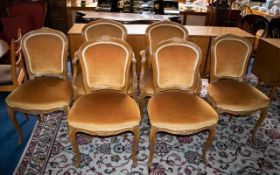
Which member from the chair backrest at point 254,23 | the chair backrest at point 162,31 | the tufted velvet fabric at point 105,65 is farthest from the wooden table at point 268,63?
the tufted velvet fabric at point 105,65

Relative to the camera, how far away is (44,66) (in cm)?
205

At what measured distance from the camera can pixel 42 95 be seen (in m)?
1.81

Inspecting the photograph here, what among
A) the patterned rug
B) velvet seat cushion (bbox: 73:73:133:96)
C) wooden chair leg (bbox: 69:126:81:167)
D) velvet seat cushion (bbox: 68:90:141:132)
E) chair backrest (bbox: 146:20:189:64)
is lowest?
the patterned rug

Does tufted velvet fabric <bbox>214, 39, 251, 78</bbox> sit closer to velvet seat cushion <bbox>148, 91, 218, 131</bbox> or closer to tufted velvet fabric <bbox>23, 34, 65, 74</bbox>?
velvet seat cushion <bbox>148, 91, 218, 131</bbox>

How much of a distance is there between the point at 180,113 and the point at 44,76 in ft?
4.41

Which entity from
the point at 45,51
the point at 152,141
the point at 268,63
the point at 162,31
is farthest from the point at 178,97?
the point at 268,63

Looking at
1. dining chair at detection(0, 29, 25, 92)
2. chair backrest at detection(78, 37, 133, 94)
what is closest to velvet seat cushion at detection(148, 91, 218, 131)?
chair backrest at detection(78, 37, 133, 94)

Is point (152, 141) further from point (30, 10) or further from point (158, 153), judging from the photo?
point (30, 10)

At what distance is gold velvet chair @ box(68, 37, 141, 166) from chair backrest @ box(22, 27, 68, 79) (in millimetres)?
386

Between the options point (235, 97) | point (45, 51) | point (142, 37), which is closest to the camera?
point (235, 97)

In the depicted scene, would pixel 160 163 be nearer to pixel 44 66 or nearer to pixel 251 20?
pixel 44 66

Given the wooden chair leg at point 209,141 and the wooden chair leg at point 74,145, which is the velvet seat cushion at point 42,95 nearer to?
the wooden chair leg at point 74,145

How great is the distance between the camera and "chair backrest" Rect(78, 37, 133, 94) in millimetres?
1738

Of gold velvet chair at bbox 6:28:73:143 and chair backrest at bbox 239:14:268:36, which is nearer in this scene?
gold velvet chair at bbox 6:28:73:143
